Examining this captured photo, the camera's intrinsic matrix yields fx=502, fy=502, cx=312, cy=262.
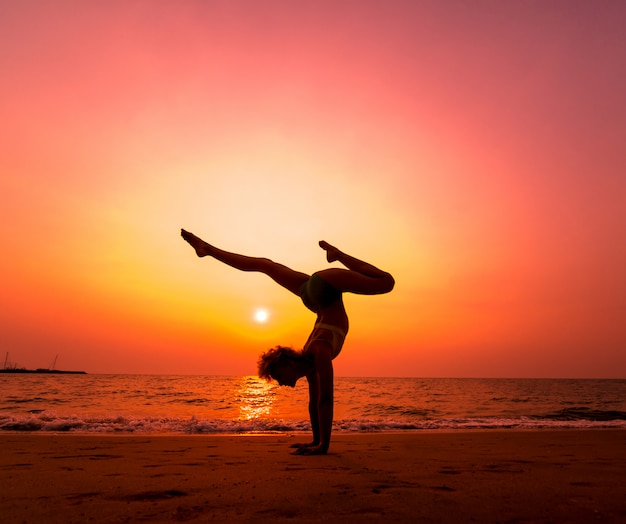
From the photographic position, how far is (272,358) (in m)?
6.27

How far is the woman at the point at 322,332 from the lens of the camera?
630 cm

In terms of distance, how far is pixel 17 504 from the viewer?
144 inches

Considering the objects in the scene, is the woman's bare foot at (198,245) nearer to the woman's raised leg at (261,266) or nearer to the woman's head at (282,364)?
the woman's raised leg at (261,266)

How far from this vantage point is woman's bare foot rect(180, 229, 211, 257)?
7680 millimetres

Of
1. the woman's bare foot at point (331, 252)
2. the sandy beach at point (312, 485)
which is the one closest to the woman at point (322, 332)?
the woman's bare foot at point (331, 252)

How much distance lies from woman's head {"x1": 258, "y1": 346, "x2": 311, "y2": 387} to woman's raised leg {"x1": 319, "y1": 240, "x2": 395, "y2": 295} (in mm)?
1042

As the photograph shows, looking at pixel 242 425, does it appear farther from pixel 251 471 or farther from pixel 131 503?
pixel 131 503

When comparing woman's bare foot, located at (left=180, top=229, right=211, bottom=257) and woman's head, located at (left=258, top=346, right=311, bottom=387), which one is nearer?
woman's head, located at (left=258, top=346, right=311, bottom=387)

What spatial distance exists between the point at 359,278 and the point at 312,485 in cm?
278

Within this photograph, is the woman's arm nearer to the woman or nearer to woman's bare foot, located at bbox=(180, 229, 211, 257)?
the woman

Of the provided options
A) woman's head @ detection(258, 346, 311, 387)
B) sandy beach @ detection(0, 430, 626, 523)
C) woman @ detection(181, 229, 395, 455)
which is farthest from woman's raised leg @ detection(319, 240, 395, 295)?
sandy beach @ detection(0, 430, 626, 523)

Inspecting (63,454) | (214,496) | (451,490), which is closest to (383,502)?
(451,490)

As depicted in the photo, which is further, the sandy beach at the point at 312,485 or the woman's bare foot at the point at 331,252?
the woman's bare foot at the point at 331,252

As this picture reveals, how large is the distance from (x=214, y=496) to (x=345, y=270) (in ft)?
11.1
